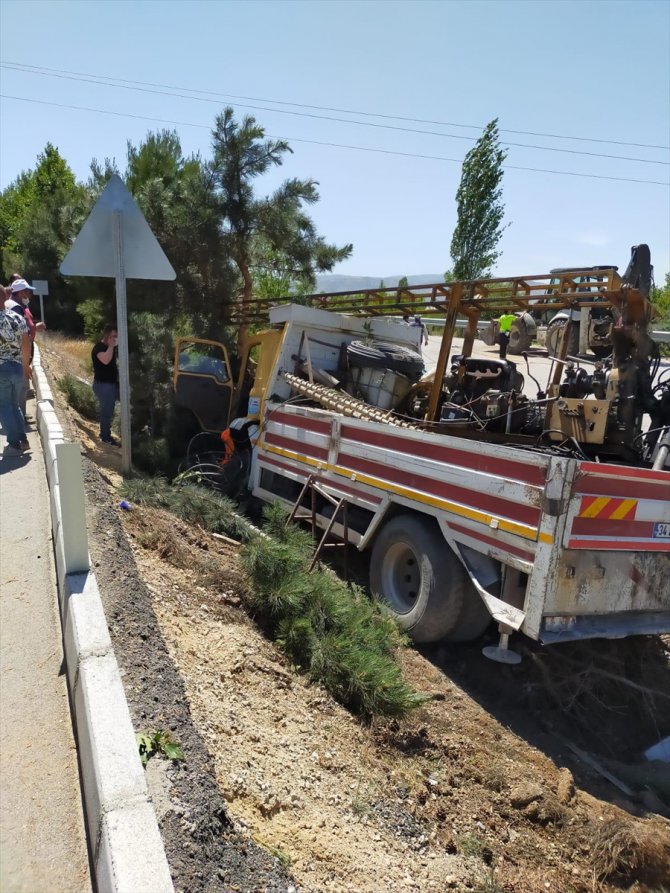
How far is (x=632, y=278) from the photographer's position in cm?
488

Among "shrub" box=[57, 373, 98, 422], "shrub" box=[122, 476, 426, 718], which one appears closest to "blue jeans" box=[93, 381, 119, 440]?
"shrub" box=[57, 373, 98, 422]

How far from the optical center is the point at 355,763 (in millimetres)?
2912

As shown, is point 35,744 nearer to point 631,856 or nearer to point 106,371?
point 631,856

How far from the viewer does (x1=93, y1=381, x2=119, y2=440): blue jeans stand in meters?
8.01

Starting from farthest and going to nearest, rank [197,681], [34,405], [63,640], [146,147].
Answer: [146,147]
[34,405]
[63,640]
[197,681]

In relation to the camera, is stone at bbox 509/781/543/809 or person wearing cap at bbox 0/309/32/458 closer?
stone at bbox 509/781/543/809

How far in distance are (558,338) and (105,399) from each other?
5338 mm

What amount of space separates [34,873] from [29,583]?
2.14 m

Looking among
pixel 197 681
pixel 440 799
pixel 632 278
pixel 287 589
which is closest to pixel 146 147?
pixel 632 278

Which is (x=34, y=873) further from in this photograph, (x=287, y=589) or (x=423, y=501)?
(x=423, y=501)

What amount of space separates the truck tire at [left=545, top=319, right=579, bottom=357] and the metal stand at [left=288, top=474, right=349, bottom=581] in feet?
7.41

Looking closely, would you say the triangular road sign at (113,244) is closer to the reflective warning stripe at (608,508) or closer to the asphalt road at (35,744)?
the asphalt road at (35,744)

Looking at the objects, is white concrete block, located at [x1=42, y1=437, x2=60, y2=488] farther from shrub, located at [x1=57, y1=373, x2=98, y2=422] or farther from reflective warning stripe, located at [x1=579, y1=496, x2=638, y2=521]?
shrub, located at [x1=57, y1=373, x2=98, y2=422]

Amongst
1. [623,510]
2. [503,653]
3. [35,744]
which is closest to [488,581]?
[503,653]
